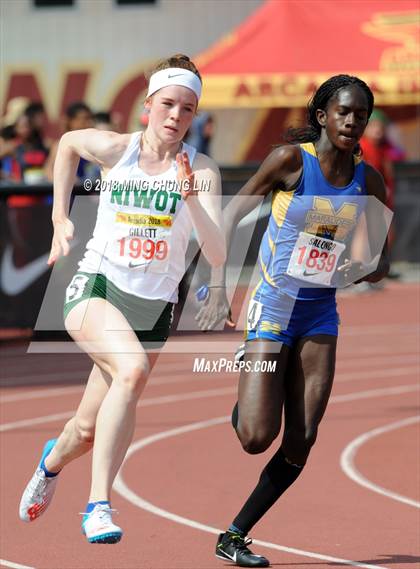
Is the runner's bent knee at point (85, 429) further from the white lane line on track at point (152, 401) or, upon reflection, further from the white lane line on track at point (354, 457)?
the white lane line on track at point (152, 401)

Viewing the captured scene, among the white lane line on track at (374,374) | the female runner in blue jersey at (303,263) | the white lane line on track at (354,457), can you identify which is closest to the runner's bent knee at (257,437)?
the female runner in blue jersey at (303,263)

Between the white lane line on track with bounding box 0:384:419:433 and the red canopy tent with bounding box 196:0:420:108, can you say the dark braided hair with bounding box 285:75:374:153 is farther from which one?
the red canopy tent with bounding box 196:0:420:108

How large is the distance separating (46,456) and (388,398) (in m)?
6.05

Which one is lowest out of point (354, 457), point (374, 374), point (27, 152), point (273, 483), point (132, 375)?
point (354, 457)

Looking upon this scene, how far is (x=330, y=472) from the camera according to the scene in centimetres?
→ 973

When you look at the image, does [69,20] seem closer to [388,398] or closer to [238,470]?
[388,398]

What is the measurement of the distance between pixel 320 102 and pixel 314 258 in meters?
0.75

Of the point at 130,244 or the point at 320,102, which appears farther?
the point at 320,102

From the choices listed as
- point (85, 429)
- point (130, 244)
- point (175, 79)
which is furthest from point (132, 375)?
point (175, 79)

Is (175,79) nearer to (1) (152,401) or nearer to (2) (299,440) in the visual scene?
(2) (299,440)

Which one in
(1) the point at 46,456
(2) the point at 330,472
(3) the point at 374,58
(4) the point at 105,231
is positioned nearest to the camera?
(4) the point at 105,231

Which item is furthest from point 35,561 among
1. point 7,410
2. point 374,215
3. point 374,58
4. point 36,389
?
point 374,58

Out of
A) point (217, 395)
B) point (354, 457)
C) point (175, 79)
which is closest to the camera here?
point (175, 79)

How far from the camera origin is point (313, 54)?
2383 cm
